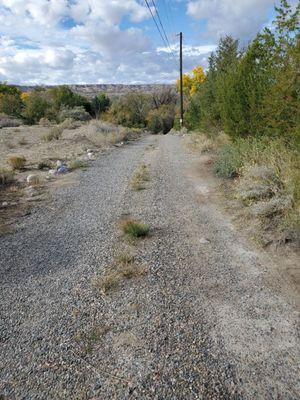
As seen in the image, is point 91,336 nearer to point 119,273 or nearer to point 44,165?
point 119,273

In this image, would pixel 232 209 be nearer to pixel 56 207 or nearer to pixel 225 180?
pixel 225 180

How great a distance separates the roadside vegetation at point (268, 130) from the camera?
19.7 feet

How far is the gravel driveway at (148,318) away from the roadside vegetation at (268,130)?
2.87 ft

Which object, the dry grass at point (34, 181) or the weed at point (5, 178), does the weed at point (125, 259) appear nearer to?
the dry grass at point (34, 181)

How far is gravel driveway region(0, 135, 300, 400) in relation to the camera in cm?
284

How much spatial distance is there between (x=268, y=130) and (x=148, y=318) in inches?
269

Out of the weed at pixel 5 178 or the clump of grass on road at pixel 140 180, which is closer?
the clump of grass on road at pixel 140 180

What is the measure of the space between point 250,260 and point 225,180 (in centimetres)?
515

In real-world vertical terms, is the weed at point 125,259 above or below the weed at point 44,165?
above

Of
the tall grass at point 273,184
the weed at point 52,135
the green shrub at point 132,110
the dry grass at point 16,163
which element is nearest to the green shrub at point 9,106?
the green shrub at point 132,110

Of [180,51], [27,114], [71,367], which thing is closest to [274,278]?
[71,367]

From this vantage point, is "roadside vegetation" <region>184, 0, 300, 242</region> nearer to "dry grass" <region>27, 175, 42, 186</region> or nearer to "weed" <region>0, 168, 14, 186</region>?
"dry grass" <region>27, 175, 42, 186</region>

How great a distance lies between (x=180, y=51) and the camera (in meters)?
33.5

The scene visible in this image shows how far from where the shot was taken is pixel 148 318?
3701mm
